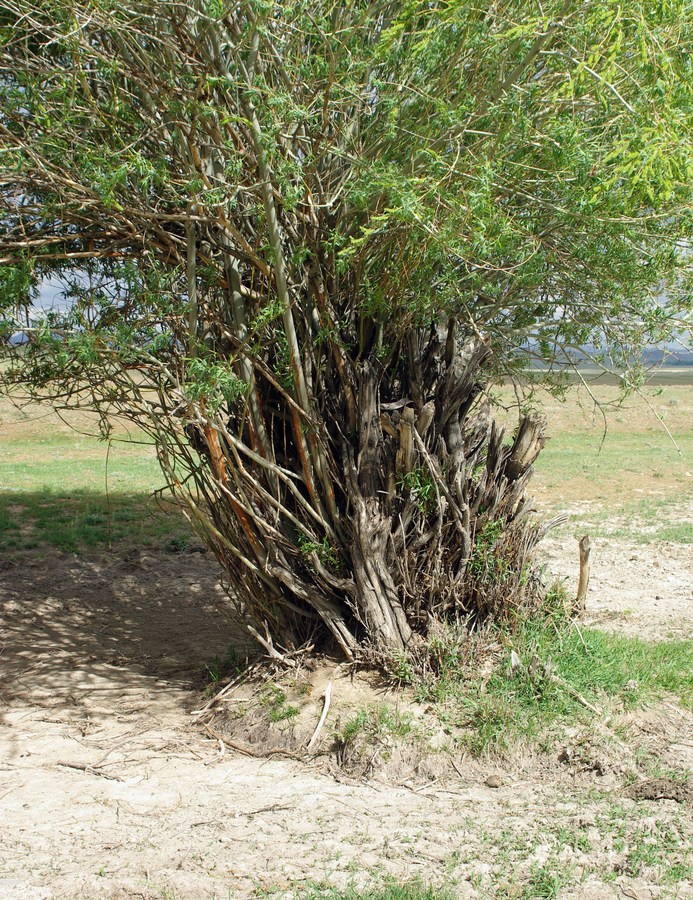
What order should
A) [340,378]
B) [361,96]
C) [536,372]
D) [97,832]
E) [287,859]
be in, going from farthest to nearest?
1. [536,372]
2. [340,378]
3. [361,96]
4. [97,832]
5. [287,859]

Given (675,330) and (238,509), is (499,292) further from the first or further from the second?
(238,509)

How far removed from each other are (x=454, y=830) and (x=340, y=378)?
8.02ft

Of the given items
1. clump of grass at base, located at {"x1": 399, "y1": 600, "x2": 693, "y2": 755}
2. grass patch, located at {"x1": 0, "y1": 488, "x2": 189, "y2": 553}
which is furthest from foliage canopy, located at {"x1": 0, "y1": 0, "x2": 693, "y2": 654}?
grass patch, located at {"x1": 0, "y1": 488, "x2": 189, "y2": 553}

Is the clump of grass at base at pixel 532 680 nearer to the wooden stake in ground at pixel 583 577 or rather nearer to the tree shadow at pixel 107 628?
the wooden stake in ground at pixel 583 577

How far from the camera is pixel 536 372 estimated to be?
19.8 ft

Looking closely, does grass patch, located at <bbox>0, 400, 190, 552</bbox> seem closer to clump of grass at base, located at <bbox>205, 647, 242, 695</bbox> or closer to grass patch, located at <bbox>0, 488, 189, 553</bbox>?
grass patch, located at <bbox>0, 488, 189, 553</bbox>

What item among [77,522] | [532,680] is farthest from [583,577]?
[77,522]

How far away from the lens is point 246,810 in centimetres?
407

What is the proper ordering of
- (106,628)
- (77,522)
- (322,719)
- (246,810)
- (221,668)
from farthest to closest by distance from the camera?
(77,522) → (106,628) → (221,668) → (322,719) → (246,810)

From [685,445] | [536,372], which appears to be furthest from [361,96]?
[685,445]

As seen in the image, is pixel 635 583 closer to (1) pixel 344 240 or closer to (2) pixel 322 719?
(2) pixel 322 719

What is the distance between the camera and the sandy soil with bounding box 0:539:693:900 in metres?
3.52

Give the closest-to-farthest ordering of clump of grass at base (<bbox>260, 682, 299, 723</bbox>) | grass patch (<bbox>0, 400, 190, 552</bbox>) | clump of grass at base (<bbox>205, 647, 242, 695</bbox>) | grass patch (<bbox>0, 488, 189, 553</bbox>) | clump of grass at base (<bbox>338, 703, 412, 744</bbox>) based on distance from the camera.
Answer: clump of grass at base (<bbox>338, 703, 412, 744</bbox>) < clump of grass at base (<bbox>260, 682, 299, 723</bbox>) < clump of grass at base (<bbox>205, 647, 242, 695</bbox>) < grass patch (<bbox>0, 488, 189, 553</bbox>) < grass patch (<bbox>0, 400, 190, 552</bbox>)

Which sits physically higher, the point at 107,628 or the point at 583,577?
the point at 583,577
